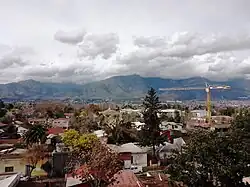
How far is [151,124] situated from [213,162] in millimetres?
25868

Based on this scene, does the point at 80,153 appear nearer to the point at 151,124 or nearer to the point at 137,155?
the point at 137,155

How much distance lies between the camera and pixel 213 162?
54.0 ft

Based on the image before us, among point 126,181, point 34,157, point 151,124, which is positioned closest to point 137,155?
point 151,124

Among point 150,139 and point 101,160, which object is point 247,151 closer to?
point 101,160

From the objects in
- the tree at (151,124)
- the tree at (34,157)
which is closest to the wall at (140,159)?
the tree at (151,124)

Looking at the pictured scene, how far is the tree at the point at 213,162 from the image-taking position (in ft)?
53.3

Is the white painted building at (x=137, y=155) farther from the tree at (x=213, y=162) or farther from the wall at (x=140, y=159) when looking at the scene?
the tree at (x=213, y=162)

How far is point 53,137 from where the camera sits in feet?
157

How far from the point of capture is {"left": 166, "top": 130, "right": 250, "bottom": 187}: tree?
16234mm

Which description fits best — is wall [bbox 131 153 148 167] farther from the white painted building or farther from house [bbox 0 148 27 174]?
house [bbox 0 148 27 174]

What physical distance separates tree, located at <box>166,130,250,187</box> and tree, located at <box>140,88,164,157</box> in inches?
905

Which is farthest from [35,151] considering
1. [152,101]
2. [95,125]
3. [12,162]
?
[95,125]

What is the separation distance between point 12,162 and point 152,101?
65.5 feet

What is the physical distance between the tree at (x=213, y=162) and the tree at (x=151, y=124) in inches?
905
